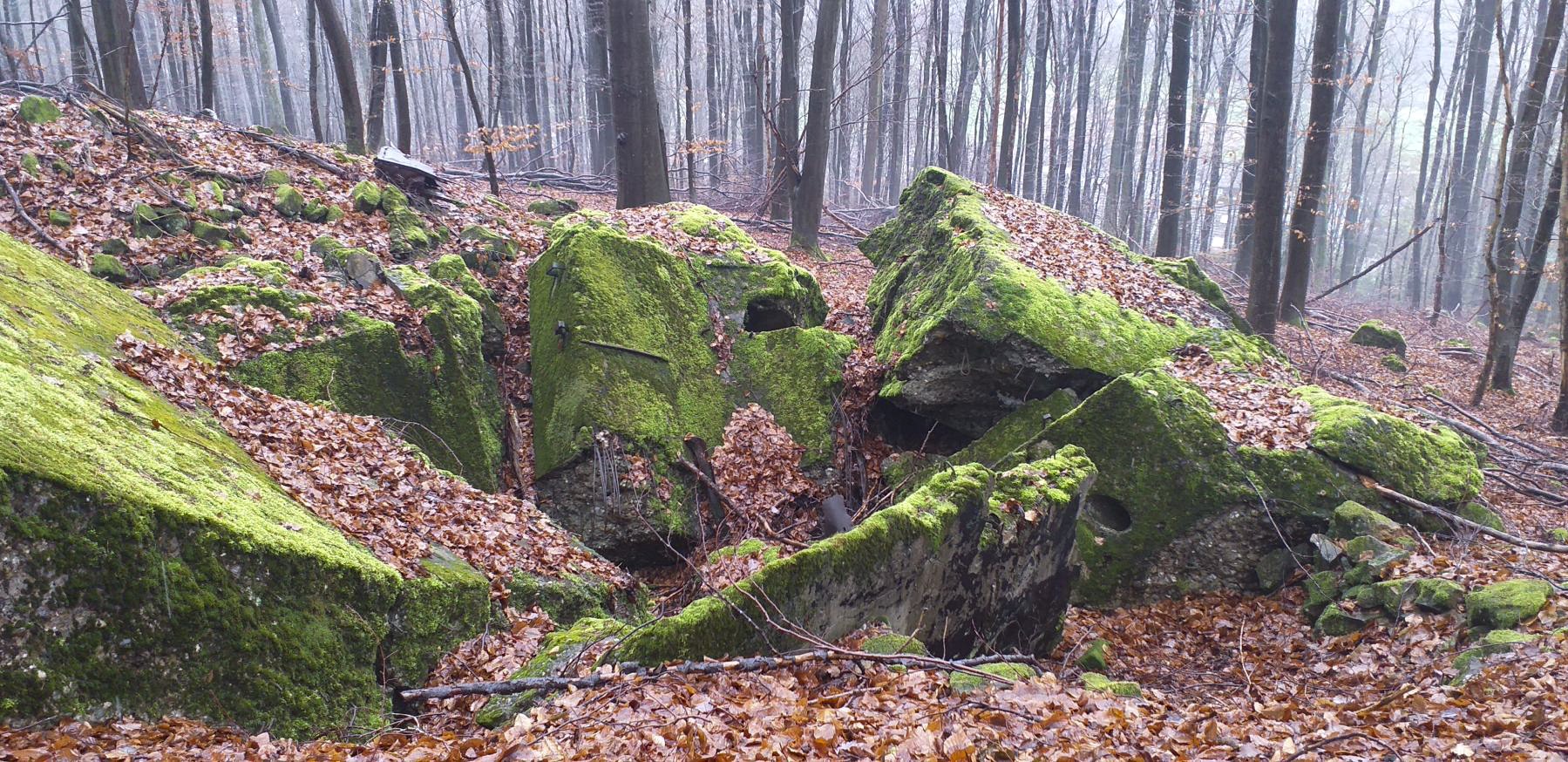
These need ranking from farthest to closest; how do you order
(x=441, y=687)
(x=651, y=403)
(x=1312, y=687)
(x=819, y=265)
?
(x=819, y=265)
(x=651, y=403)
(x=1312, y=687)
(x=441, y=687)

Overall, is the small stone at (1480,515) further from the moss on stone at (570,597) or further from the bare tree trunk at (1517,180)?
the bare tree trunk at (1517,180)

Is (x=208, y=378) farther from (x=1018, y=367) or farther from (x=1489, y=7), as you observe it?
(x=1489, y=7)

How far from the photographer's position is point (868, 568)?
15.4 feet

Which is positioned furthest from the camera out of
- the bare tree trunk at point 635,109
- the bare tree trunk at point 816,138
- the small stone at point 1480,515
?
the bare tree trunk at point 816,138

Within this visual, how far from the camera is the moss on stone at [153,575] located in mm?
2916

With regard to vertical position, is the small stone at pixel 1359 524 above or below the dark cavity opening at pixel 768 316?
below

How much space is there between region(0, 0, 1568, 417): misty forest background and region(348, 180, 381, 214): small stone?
3.58m

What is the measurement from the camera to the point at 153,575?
3.21 m

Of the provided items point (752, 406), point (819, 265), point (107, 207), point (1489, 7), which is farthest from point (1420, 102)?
point (107, 207)

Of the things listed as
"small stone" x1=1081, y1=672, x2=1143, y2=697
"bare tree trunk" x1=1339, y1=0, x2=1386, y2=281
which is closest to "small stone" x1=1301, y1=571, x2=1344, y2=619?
"small stone" x1=1081, y1=672, x2=1143, y2=697

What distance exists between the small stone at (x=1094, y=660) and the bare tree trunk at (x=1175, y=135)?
12.9 metres

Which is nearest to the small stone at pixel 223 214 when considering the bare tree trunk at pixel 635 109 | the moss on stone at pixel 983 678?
the bare tree trunk at pixel 635 109

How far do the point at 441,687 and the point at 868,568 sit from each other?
7.70ft

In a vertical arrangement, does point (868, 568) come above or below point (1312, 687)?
above
